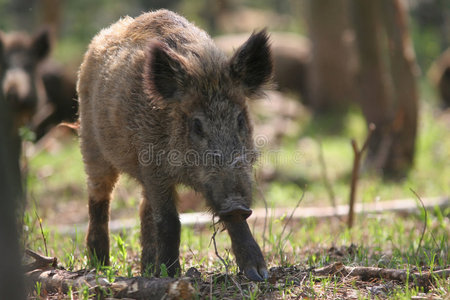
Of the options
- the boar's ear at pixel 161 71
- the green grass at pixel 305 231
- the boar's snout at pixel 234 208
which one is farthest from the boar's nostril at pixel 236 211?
the boar's ear at pixel 161 71

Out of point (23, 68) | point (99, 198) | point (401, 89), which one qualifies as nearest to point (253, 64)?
point (99, 198)

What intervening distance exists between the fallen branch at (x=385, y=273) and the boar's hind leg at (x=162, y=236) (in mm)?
1066

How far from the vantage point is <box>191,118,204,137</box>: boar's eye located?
4340 millimetres

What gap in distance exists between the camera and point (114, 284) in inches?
140

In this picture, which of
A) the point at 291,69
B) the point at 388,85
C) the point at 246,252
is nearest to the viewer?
the point at 246,252

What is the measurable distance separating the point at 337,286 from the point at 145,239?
1809 mm

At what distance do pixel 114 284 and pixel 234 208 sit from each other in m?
0.90

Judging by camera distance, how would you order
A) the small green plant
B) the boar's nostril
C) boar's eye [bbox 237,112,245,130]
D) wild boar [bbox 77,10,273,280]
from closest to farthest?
the small green plant
the boar's nostril
wild boar [bbox 77,10,273,280]
boar's eye [bbox 237,112,245,130]

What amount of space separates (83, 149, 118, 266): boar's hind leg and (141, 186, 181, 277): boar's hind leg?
532 millimetres

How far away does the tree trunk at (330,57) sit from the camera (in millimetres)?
14164

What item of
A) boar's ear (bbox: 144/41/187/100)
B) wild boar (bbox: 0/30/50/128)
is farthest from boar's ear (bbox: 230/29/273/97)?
wild boar (bbox: 0/30/50/128)

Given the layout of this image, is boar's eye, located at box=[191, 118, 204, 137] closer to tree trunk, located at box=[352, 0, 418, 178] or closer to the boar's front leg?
the boar's front leg

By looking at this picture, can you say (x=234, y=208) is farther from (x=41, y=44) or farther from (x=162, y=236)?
(x=41, y=44)

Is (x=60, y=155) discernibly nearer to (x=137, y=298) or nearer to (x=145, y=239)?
(x=145, y=239)
